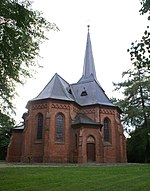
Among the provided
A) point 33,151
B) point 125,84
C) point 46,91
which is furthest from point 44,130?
point 125,84

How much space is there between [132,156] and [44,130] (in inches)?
719

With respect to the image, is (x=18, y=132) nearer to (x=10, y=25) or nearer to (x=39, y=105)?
(x=39, y=105)

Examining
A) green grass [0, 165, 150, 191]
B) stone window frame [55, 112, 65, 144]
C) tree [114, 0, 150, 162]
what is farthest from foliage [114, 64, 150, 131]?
green grass [0, 165, 150, 191]

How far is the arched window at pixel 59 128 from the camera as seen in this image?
29.7m

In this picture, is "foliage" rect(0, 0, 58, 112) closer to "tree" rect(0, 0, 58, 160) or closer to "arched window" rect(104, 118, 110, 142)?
"tree" rect(0, 0, 58, 160)

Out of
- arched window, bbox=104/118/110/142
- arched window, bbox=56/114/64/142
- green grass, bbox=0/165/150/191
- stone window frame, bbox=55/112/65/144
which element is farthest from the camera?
arched window, bbox=104/118/110/142

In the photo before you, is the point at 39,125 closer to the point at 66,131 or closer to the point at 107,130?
the point at 66,131

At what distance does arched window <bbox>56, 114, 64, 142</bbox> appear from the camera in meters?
29.7

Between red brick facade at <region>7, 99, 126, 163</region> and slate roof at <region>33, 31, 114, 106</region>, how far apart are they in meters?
1.24

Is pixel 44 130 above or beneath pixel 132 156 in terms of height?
above

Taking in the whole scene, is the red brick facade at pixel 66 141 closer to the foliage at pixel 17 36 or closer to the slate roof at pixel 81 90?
the slate roof at pixel 81 90

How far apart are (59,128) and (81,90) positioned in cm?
864

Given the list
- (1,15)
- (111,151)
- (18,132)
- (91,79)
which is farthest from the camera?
(91,79)

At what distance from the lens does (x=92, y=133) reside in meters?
29.9
